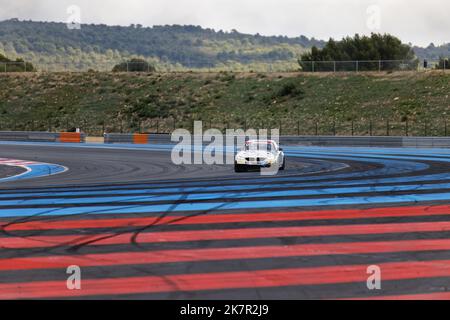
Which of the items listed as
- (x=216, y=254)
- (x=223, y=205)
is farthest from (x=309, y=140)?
(x=216, y=254)

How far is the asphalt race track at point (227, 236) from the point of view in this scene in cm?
894

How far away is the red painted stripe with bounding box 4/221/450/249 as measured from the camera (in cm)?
1191

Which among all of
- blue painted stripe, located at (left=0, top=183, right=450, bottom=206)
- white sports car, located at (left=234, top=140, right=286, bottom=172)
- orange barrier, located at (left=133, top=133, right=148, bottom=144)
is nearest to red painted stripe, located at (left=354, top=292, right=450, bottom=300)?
blue painted stripe, located at (left=0, top=183, right=450, bottom=206)

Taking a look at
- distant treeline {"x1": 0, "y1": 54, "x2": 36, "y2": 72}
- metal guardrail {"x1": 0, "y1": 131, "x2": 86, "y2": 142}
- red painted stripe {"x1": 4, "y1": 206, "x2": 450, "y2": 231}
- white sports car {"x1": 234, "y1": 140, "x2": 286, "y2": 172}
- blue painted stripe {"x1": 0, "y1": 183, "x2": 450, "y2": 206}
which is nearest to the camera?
red painted stripe {"x1": 4, "y1": 206, "x2": 450, "y2": 231}

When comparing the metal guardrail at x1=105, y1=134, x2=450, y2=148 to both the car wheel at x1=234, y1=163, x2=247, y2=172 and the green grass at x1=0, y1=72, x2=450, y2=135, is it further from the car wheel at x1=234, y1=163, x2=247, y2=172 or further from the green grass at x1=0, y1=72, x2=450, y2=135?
the car wheel at x1=234, y1=163, x2=247, y2=172

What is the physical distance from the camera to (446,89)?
62719mm

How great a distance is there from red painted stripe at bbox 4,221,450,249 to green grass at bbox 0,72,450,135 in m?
42.2

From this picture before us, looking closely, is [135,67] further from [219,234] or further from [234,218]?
[219,234]

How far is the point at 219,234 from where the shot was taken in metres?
12.7

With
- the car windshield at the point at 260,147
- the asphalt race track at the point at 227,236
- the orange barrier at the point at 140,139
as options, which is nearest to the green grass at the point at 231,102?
the orange barrier at the point at 140,139

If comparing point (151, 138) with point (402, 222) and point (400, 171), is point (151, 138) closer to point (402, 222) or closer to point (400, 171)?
point (400, 171)

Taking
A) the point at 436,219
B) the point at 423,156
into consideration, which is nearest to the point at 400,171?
the point at 423,156
